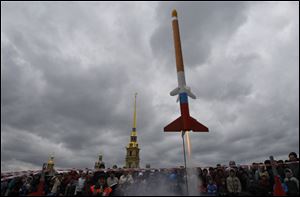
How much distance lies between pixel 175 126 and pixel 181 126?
295 mm

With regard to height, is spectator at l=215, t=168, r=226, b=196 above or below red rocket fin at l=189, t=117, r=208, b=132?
below

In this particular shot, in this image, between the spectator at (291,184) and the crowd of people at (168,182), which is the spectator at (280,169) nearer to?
the crowd of people at (168,182)

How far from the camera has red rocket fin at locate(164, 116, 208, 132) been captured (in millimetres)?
11258

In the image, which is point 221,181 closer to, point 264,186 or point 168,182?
point 264,186

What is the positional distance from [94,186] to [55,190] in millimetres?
1599

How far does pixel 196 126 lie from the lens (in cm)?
1143

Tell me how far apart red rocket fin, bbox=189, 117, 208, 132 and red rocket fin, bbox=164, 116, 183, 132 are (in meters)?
0.53

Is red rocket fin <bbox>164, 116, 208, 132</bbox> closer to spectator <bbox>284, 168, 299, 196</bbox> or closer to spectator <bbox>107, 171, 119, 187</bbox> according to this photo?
spectator <bbox>107, 171, 119, 187</bbox>

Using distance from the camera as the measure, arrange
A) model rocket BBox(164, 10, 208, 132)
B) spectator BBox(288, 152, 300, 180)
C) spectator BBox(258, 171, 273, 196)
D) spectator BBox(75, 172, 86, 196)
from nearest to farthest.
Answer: spectator BBox(258, 171, 273, 196) < spectator BBox(288, 152, 300, 180) < spectator BBox(75, 172, 86, 196) < model rocket BBox(164, 10, 208, 132)

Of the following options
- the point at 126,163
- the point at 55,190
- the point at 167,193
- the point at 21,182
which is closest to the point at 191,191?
the point at 167,193

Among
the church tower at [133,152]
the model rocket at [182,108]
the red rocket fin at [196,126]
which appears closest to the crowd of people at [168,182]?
the red rocket fin at [196,126]

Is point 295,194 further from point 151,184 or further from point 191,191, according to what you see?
point 151,184

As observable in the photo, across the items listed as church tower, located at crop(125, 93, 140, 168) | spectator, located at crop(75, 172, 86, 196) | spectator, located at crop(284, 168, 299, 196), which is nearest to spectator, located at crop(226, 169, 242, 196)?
spectator, located at crop(284, 168, 299, 196)

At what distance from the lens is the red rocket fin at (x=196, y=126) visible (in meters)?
11.3
